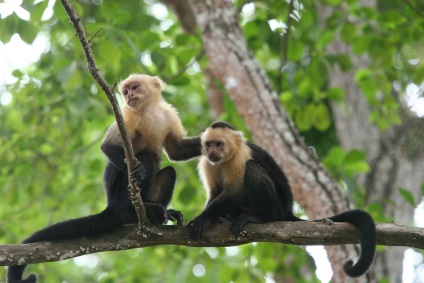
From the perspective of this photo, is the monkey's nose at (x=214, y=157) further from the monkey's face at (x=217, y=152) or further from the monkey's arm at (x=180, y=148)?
the monkey's arm at (x=180, y=148)

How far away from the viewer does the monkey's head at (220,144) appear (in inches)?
205

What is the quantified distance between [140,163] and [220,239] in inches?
31.4

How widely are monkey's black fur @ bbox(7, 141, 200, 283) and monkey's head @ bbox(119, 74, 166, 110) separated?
0.47 meters

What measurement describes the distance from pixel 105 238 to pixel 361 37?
4244 millimetres

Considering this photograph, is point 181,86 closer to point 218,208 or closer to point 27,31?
point 27,31

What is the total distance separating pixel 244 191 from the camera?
4922mm

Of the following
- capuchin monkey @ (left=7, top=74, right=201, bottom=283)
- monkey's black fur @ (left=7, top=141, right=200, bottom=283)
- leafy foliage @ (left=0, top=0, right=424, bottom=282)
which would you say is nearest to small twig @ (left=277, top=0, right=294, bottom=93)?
leafy foliage @ (left=0, top=0, right=424, bottom=282)

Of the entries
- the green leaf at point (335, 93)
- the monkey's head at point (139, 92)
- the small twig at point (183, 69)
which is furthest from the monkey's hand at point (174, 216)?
the green leaf at point (335, 93)

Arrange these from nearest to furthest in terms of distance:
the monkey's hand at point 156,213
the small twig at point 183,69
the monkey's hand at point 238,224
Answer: the monkey's hand at point 238,224, the monkey's hand at point 156,213, the small twig at point 183,69

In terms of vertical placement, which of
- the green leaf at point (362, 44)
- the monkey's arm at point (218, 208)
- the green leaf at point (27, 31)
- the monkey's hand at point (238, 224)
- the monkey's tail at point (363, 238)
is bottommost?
the monkey's tail at point (363, 238)

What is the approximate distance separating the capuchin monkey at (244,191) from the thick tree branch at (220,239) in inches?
3.5

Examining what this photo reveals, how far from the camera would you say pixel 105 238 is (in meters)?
4.48

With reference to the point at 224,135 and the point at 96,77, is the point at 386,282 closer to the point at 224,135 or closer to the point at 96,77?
the point at 224,135

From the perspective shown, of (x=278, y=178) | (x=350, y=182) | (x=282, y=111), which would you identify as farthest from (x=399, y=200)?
(x=278, y=178)
